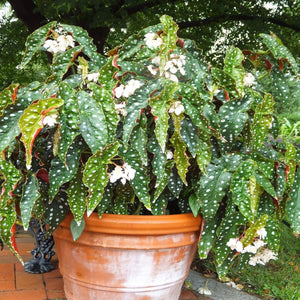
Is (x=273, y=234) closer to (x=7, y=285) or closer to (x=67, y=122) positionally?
(x=67, y=122)

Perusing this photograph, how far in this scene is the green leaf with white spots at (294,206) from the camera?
140cm

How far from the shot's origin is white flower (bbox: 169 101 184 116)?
1.27m

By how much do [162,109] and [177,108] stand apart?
60 mm

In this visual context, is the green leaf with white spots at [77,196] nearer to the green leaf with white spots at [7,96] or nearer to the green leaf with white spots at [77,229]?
the green leaf with white spots at [77,229]

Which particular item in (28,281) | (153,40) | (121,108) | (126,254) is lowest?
(28,281)

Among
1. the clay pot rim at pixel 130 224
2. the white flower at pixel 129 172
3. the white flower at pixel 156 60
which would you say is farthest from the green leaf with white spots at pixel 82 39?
the clay pot rim at pixel 130 224

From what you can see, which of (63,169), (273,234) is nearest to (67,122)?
(63,169)

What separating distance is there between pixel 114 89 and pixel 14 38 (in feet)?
14.1

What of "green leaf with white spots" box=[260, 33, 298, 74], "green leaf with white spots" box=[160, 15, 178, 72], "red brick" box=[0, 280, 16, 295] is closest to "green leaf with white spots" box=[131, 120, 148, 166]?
"green leaf with white spots" box=[160, 15, 178, 72]

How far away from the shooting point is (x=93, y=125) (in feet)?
4.03

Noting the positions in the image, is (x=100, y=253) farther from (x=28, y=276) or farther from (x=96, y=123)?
(x=28, y=276)

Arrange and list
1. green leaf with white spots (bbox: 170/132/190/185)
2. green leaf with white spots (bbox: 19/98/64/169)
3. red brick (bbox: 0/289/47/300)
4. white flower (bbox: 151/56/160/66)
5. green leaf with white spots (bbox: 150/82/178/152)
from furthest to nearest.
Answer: red brick (bbox: 0/289/47/300) < white flower (bbox: 151/56/160/66) < green leaf with white spots (bbox: 170/132/190/185) < green leaf with white spots (bbox: 150/82/178/152) < green leaf with white spots (bbox: 19/98/64/169)

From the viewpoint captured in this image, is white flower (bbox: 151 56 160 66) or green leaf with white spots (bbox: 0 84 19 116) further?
white flower (bbox: 151 56 160 66)

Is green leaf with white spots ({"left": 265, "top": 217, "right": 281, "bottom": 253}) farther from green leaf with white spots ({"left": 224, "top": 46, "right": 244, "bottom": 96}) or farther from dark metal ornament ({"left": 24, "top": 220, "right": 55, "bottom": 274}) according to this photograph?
dark metal ornament ({"left": 24, "top": 220, "right": 55, "bottom": 274})
